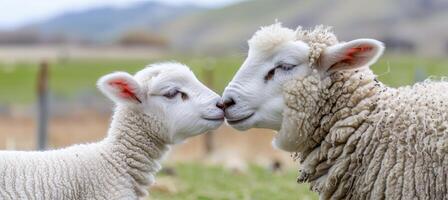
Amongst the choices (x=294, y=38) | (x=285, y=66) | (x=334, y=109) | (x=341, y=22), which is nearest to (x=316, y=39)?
(x=294, y=38)

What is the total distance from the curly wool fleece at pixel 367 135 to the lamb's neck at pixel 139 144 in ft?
3.71

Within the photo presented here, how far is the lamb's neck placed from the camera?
6.40 meters

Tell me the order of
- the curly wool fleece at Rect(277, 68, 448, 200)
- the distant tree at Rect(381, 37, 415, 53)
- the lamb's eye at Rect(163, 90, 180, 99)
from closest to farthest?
the curly wool fleece at Rect(277, 68, 448, 200) → the lamb's eye at Rect(163, 90, 180, 99) → the distant tree at Rect(381, 37, 415, 53)

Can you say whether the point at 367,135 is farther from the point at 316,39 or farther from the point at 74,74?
the point at 74,74

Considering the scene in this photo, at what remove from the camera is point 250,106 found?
19.4 ft

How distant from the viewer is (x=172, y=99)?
6.53 m

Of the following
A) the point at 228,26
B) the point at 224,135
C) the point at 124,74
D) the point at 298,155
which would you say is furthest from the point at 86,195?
the point at 228,26

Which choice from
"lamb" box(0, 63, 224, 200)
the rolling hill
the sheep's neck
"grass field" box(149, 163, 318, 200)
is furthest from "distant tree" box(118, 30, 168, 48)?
the sheep's neck

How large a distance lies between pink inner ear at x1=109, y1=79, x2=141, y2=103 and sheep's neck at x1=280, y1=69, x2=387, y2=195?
4.31 feet

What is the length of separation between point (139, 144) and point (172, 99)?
0.43 meters

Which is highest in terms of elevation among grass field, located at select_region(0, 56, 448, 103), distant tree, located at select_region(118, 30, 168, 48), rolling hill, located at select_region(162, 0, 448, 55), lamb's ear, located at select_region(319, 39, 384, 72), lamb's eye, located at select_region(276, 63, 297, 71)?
rolling hill, located at select_region(162, 0, 448, 55)

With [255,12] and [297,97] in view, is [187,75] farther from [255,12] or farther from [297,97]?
[255,12]

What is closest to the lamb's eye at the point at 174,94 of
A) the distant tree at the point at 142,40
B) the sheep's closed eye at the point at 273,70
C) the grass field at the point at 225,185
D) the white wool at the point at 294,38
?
the white wool at the point at 294,38

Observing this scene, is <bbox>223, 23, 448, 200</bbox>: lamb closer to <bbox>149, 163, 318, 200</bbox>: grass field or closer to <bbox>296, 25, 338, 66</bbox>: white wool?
<bbox>296, 25, 338, 66</bbox>: white wool
